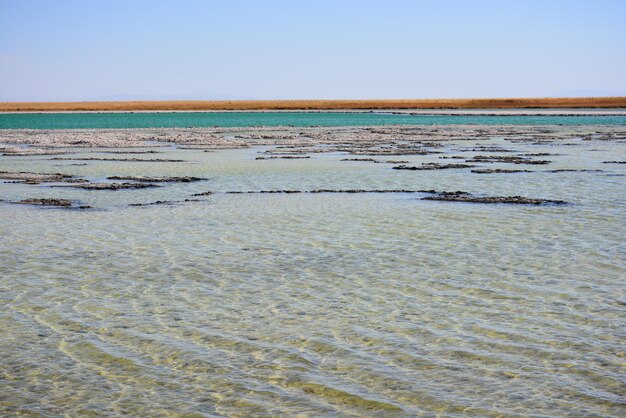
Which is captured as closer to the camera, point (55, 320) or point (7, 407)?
point (7, 407)

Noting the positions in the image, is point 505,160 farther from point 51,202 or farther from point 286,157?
point 51,202

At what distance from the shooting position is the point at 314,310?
9.30 m

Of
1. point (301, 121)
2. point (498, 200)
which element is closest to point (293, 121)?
point (301, 121)

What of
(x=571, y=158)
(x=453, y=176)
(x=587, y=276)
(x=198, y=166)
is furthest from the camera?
(x=571, y=158)

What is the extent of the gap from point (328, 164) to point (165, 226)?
16083mm

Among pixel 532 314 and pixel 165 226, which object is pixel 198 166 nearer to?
pixel 165 226

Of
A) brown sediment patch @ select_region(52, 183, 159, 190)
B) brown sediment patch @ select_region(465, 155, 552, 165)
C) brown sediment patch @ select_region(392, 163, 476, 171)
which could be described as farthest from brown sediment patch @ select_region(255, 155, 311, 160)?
brown sediment patch @ select_region(52, 183, 159, 190)

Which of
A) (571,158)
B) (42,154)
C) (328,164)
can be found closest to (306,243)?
(328,164)

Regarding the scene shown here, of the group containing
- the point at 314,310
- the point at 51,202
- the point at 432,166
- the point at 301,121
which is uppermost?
the point at 301,121

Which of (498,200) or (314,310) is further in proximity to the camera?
(498,200)

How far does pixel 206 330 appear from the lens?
8.49 meters

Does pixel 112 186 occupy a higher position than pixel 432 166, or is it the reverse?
pixel 432 166

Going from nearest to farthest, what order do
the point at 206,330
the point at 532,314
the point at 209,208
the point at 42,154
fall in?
the point at 206,330, the point at 532,314, the point at 209,208, the point at 42,154

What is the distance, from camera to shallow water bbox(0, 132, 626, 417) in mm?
6719
